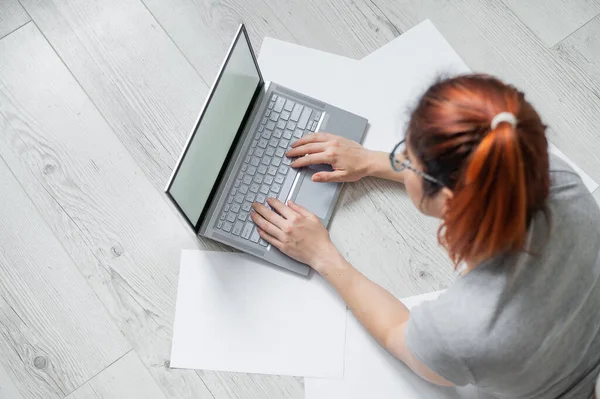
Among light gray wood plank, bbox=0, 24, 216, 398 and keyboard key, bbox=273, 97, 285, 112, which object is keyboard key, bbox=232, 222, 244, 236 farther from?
keyboard key, bbox=273, 97, 285, 112

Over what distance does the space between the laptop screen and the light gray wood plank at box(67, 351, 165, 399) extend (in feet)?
0.91

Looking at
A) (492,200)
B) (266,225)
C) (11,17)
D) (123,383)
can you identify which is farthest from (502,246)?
(11,17)

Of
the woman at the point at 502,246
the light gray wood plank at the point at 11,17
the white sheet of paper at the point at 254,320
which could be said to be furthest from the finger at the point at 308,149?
the light gray wood plank at the point at 11,17

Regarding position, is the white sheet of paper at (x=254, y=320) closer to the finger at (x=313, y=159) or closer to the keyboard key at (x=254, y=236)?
the keyboard key at (x=254, y=236)

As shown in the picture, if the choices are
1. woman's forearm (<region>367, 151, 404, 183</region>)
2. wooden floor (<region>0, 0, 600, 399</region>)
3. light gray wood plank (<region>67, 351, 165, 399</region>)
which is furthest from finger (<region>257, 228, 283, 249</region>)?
light gray wood plank (<region>67, 351, 165, 399</region>)

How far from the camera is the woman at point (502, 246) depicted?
24.1 inches

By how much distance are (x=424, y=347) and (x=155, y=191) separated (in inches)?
23.3

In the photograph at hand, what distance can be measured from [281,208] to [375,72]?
13.3 inches

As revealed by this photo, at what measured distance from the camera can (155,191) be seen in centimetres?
112

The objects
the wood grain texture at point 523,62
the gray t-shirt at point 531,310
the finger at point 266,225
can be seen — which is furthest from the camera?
the wood grain texture at point 523,62

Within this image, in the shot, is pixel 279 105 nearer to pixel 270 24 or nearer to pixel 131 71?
pixel 270 24

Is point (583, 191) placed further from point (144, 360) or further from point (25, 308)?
point (25, 308)

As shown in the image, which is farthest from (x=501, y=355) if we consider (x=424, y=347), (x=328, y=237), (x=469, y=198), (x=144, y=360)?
(x=144, y=360)

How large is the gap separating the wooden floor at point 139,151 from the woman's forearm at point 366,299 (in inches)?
2.5
